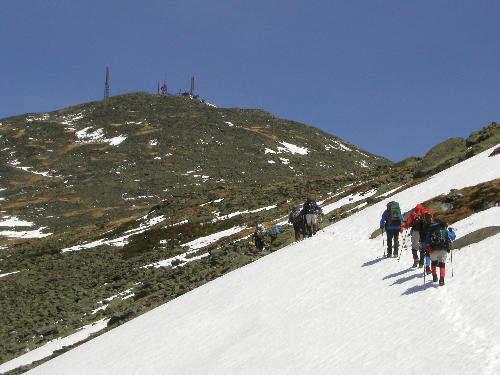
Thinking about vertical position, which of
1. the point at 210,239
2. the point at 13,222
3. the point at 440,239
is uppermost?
the point at 13,222

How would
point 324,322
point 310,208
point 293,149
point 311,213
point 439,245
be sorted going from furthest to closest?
point 293,149 → point 311,213 → point 310,208 → point 324,322 → point 439,245

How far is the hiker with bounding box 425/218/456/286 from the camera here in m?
14.2

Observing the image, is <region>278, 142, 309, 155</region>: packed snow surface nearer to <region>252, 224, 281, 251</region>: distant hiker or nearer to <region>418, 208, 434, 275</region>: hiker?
<region>252, 224, 281, 251</region>: distant hiker

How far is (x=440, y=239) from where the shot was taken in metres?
14.3

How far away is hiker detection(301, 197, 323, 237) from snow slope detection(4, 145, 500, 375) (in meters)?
1.78

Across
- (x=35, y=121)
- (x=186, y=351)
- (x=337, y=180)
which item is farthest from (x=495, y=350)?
(x=35, y=121)

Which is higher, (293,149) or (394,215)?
(293,149)

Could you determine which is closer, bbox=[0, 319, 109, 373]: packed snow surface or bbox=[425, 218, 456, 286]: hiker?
bbox=[425, 218, 456, 286]: hiker

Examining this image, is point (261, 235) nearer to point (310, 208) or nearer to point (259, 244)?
point (259, 244)

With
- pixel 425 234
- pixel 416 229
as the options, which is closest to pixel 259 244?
pixel 416 229

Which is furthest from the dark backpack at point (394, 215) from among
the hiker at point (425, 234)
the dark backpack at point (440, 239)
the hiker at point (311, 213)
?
the hiker at point (311, 213)

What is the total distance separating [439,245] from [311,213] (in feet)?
45.4

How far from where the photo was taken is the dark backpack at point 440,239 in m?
14.3

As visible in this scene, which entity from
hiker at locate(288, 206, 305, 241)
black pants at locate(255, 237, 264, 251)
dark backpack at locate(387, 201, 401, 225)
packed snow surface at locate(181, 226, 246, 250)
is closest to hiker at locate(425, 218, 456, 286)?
dark backpack at locate(387, 201, 401, 225)
